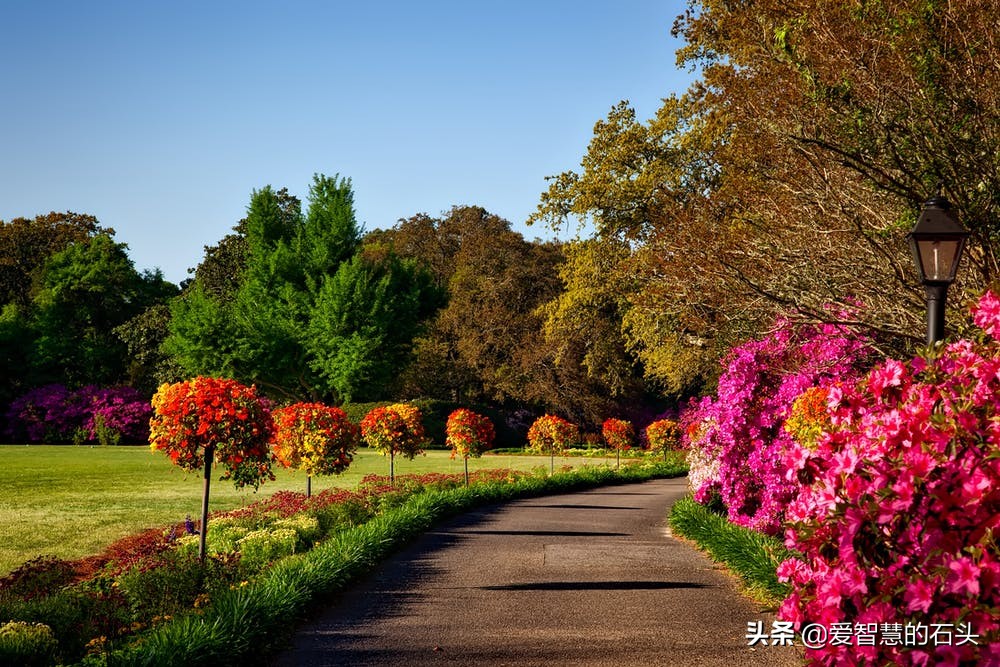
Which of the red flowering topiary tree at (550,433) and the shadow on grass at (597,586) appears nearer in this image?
the shadow on grass at (597,586)

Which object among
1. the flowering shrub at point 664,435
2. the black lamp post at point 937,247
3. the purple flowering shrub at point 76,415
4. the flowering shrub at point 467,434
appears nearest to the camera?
the black lamp post at point 937,247

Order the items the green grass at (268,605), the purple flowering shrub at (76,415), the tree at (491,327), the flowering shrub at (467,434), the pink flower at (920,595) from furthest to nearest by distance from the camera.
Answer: the tree at (491,327), the purple flowering shrub at (76,415), the flowering shrub at (467,434), the green grass at (268,605), the pink flower at (920,595)

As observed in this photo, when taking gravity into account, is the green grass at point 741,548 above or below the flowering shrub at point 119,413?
below

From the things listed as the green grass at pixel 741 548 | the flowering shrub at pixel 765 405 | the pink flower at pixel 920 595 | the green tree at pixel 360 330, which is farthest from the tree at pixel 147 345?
the pink flower at pixel 920 595

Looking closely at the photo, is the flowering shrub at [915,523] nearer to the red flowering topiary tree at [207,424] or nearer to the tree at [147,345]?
the red flowering topiary tree at [207,424]

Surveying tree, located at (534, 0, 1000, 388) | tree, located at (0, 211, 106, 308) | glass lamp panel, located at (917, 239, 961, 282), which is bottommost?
glass lamp panel, located at (917, 239, 961, 282)

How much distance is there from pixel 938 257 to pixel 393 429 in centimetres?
1562

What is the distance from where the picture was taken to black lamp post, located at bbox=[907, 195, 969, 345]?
22.9ft

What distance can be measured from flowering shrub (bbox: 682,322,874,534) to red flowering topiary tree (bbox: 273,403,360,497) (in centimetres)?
727

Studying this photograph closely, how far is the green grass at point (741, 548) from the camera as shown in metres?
8.94

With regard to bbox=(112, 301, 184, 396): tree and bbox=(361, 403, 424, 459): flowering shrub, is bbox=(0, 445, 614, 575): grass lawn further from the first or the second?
bbox=(112, 301, 184, 396): tree

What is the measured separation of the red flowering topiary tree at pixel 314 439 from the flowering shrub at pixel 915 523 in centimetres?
1420

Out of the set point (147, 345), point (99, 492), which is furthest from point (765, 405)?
point (147, 345)

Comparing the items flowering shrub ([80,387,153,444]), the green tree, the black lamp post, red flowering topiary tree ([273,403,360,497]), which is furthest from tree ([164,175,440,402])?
the black lamp post
